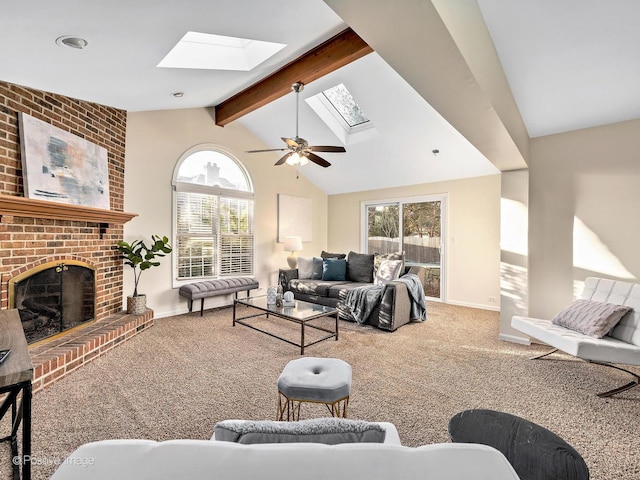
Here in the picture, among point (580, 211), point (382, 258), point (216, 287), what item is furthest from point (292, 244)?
point (580, 211)

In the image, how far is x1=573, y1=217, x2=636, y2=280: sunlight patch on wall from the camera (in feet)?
10.6

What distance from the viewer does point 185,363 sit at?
301 centimetres

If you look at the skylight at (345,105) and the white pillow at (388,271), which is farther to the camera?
the skylight at (345,105)

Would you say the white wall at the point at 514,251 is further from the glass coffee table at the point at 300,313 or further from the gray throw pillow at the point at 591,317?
the glass coffee table at the point at 300,313

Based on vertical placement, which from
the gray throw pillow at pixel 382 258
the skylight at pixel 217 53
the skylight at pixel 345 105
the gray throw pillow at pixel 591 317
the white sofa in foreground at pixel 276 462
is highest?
the skylight at pixel 345 105

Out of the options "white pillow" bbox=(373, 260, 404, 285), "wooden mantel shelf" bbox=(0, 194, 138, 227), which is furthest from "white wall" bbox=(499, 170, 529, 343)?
"wooden mantel shelf" bbox=(0, 194, 138, 227)

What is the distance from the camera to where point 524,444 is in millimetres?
1253

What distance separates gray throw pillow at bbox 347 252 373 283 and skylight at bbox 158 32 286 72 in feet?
10.7

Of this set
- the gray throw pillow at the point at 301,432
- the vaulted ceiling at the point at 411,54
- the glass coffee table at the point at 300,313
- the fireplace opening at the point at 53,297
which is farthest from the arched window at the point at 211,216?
the gray throw pillow at the point at 301,432

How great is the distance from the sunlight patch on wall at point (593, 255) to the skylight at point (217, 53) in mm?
3750

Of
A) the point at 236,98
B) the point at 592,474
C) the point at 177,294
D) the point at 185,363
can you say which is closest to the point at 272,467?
the point at 592,474

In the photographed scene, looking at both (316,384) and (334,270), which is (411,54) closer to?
(316,384)

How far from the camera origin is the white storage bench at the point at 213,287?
15.3 ft

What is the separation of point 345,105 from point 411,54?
372 centimetres
